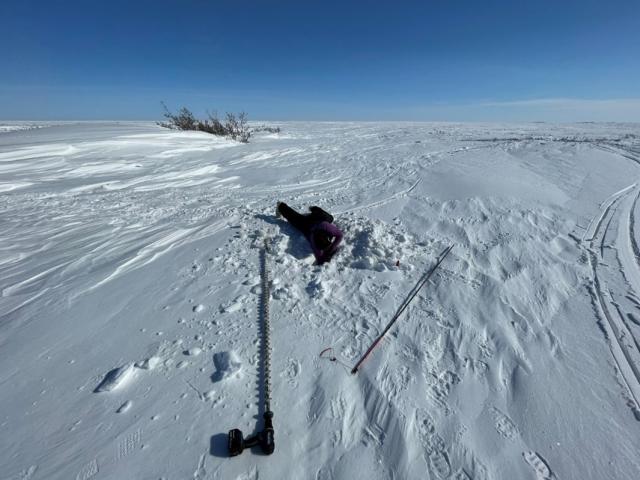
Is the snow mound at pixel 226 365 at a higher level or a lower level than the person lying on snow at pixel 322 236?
lower

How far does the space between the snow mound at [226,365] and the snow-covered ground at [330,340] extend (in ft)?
0.05

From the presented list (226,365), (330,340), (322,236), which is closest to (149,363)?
(226,365)

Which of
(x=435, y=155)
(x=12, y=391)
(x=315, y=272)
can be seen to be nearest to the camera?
(x=12, y=391)

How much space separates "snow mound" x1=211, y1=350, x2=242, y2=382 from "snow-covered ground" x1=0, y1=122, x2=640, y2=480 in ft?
0.05

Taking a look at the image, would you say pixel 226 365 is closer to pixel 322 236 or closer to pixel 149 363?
pixel 149 363

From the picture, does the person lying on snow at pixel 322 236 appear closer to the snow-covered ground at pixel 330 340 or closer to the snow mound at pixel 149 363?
the snow-covered ground at pixel 330 340

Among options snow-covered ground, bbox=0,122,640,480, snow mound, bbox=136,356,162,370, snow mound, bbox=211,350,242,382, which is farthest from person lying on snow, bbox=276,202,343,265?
snow mound, bbox=136,356,162,370

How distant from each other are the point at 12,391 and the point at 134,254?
185 cm

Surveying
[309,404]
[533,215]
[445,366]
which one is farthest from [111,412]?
[533,215]

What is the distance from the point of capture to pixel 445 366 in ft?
7.41

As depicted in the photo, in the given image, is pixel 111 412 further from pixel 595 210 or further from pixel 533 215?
pixel 595 210

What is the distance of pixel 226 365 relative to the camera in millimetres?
2178

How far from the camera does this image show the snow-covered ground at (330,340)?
172cm

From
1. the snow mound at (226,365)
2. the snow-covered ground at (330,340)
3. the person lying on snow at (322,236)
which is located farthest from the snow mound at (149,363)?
the person lying on snow at (322,236)
